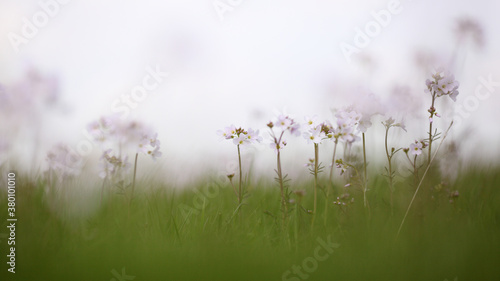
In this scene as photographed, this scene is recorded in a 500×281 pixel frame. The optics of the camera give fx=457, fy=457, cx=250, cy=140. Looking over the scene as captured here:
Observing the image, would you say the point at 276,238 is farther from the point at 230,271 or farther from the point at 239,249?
the point at 230,271

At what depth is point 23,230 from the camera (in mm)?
2701

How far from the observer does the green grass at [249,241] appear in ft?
7.86

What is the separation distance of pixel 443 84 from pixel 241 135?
4.23 ft

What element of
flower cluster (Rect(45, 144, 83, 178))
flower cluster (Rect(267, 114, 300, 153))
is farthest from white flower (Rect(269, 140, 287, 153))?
flower cluster (Rect(45, 144, 83, 178))

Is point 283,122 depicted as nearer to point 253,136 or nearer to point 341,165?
point 253,136

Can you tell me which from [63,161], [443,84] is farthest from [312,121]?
[63,161]

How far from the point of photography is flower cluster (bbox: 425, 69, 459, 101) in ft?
9.22

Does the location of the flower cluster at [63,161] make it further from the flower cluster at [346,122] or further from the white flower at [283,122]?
the flower cluster at [346,122]

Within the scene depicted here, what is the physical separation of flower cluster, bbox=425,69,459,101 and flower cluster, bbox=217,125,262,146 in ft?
3.69

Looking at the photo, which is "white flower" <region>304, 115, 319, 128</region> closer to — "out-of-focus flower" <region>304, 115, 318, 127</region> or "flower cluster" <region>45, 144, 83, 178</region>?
"out-of-focus flower" <region>304, 115, 318, 127</region>

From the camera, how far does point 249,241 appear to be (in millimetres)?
2740

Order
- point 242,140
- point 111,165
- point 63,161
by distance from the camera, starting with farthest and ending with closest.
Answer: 1. point 63,161
2. point 111,165
3. point 242,140

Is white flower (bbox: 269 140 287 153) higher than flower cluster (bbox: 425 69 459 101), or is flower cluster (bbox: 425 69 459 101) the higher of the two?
flower cluster (bbox: 425 69 459 101)

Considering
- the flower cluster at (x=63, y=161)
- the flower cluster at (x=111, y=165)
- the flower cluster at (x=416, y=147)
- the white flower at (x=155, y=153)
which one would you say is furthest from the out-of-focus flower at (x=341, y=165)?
the flower cluster at (x=63, y=161)
